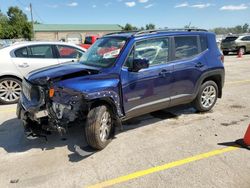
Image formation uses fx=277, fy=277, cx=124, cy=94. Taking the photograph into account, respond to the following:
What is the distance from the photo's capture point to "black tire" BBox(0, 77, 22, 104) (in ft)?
24.8

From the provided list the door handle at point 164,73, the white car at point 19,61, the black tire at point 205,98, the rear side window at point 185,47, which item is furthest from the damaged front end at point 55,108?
the white car at point 19,61

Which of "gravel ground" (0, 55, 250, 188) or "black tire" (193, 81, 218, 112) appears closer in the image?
"gravel ground" (0, 55, 250, 188)

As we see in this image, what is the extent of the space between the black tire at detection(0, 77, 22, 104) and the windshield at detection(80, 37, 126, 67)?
3.00 m

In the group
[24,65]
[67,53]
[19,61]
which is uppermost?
[67,53]

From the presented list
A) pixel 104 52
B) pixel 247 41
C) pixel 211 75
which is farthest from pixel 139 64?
pixel 247 41

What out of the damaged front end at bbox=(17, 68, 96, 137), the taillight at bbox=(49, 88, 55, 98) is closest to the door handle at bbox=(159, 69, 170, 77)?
the damaged front end at bbox=(17, 68, 96, 137)

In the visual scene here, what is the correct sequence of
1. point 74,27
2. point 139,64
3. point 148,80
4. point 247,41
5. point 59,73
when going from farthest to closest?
point 74,27 → point 247,41 → point 148,80 → point 139,64 → point 59,73

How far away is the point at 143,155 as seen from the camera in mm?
4402

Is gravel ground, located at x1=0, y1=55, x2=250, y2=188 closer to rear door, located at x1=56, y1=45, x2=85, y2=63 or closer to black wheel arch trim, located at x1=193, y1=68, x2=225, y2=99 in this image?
black wheel arch trim, located at x1=193, y1=68, x2=225, y2=99

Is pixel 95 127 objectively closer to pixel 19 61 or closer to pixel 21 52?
pixel 19 61

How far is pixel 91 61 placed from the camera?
533cm

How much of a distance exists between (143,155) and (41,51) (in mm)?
5041

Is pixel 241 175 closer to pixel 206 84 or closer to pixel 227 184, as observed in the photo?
pixel 227 184

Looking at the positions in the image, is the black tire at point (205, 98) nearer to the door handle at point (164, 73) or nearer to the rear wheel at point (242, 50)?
the door handle at point (164, 73)
